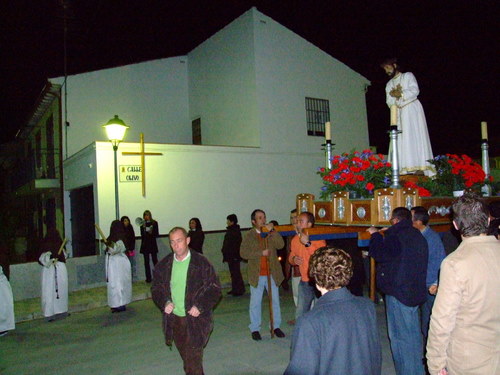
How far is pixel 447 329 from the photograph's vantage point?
8.93ft

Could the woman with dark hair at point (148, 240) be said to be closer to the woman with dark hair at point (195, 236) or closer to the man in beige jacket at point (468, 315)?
the woman with dark hair at point (195, 236)

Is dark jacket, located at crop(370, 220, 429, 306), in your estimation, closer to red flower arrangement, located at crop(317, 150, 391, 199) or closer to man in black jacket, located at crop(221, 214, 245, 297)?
red flower arrangement, located at crop(317, 150, 391, 199)

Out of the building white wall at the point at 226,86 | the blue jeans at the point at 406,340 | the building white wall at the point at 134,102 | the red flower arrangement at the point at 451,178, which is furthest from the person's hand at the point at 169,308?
the building white wall at the point at 134,102

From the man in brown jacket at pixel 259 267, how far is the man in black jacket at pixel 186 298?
207 cm

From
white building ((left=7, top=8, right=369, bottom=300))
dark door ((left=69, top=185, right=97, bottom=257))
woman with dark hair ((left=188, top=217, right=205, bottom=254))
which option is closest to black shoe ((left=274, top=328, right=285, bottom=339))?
woman with dark hair ((left=188, top=217, right=205, bottom=254))

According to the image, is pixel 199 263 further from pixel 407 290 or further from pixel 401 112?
pixel 401 112

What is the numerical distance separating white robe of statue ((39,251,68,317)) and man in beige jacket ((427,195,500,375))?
806 cm

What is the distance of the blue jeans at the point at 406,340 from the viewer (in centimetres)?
451

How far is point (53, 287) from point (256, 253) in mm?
4737

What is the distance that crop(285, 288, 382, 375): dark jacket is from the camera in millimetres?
2420

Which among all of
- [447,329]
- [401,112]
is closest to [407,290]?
[447,329]

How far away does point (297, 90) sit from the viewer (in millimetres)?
16375

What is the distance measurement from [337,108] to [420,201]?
12.6 metres

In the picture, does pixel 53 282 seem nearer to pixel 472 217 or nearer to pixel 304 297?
pixel 304 297
